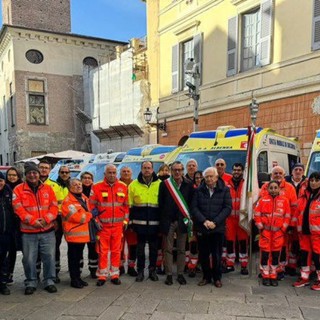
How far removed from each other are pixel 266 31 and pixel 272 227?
906 cm

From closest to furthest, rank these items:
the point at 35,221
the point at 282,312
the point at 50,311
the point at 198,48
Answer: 1. the point at 282,312
2. the point at 50,311
3. the point at 35,221
4. the point at 198,48

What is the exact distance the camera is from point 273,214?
5250 millimetres

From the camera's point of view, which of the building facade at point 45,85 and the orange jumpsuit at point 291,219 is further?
the building facade at point 45,85

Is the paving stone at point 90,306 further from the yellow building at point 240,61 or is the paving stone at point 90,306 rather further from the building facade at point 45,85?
the building facade at point 45,85

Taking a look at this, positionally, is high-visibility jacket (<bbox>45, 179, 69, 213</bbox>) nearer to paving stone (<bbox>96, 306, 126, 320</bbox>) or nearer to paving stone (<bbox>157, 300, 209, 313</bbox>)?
paving stone (<bbox>96, 306, 126, 320</bbox>)

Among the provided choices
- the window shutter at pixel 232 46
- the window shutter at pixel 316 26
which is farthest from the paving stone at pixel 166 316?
the window shutter at pixel 232 46

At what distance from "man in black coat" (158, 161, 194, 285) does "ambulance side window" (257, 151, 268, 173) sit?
7.12 feet

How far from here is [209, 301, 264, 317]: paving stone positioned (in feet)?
14.1

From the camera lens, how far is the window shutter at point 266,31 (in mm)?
12102

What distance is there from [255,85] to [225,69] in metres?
1.74

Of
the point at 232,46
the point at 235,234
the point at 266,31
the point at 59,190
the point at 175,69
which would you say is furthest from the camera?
the point at 175,69

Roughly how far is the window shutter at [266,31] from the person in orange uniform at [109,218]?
897 cm

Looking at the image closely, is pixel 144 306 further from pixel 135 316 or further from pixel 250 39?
pixel 250 39

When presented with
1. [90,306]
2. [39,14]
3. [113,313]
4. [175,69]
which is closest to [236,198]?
[113,313]
